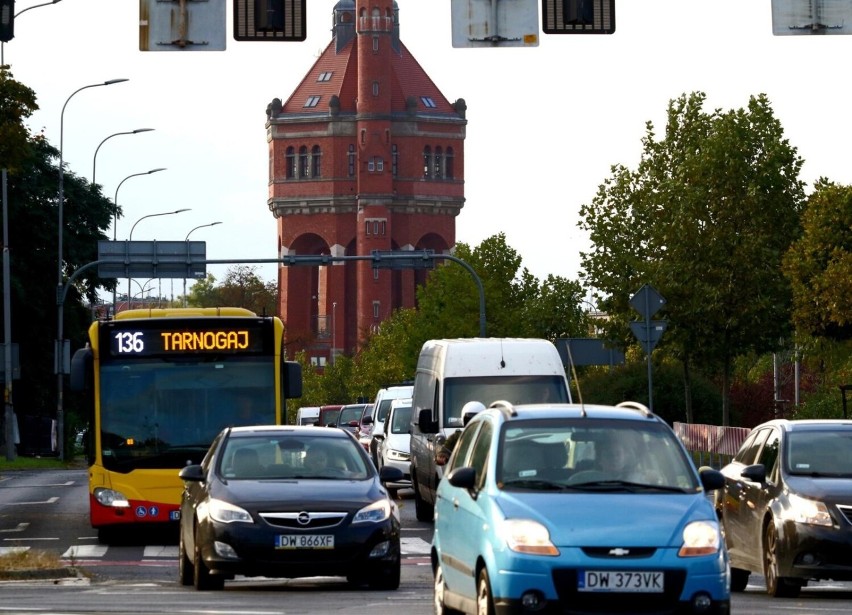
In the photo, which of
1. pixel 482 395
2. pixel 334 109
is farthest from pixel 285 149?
pixel 482 395

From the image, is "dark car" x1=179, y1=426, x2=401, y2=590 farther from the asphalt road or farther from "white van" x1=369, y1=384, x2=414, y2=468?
"white van" x1=369, y1=384, x2=414, y2=468

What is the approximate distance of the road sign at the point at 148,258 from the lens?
191 ft

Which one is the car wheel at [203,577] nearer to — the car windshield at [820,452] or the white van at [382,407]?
the car windshield at [820,452]

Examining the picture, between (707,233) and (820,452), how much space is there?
28137 millimetres

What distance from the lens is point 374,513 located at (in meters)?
15.8

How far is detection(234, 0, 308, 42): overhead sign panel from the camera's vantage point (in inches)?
722

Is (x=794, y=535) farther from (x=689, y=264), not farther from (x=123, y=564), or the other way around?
(x=689, y=264)

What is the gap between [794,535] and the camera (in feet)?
51.4

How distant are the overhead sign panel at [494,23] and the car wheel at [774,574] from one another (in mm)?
5157

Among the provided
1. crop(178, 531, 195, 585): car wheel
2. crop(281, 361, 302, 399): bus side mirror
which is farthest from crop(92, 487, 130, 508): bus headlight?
crop(178, 531, 195, 585): car wheel

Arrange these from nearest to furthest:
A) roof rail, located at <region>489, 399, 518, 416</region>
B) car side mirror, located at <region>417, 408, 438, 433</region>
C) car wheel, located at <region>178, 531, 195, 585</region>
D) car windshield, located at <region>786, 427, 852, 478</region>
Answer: roof rail, located at <region>489, 399, 518, 416</region> → car windshield, located at <region>786, 427, 852, 478</region> → car wheel, located at <region>178, 531, 195, 585</region> → car side mirror, located at <region>417, 408, 438, 433</region>

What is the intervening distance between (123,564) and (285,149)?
14417cm

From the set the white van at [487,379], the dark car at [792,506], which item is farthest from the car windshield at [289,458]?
the white van at [487,379]

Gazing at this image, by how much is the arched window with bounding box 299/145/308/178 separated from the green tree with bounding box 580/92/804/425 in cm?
11435
